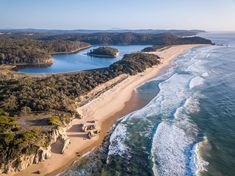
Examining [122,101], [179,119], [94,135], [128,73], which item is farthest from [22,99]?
[128,73]

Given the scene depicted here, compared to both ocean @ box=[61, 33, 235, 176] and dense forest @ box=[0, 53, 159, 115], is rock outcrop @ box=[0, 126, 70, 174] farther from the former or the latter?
dense forest @ box=[0, 53, 159, 115]

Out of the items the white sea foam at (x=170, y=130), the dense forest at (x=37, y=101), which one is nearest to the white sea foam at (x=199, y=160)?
the white sea foam at (x=170, y=130)

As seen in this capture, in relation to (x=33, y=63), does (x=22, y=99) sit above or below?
above

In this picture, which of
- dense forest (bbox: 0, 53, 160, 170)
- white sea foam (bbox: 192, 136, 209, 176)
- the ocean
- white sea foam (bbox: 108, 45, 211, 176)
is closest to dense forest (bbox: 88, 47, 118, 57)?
dense forest (bbox: 0, 53, 160, 170)

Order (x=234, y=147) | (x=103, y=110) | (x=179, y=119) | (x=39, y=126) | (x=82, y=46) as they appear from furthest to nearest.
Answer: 1. (x=82, y=46)
2. (x=103, y=110)
3. (x=179, y=119)
4. (x=39, y=126)
5. (x=234, y=147)

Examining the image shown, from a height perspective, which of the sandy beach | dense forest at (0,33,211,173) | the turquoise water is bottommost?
the turquoise water

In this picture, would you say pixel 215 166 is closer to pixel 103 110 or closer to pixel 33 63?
pixel 103 110

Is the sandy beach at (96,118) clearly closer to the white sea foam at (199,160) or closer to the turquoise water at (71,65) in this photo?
the white sea foam at (199,160)
